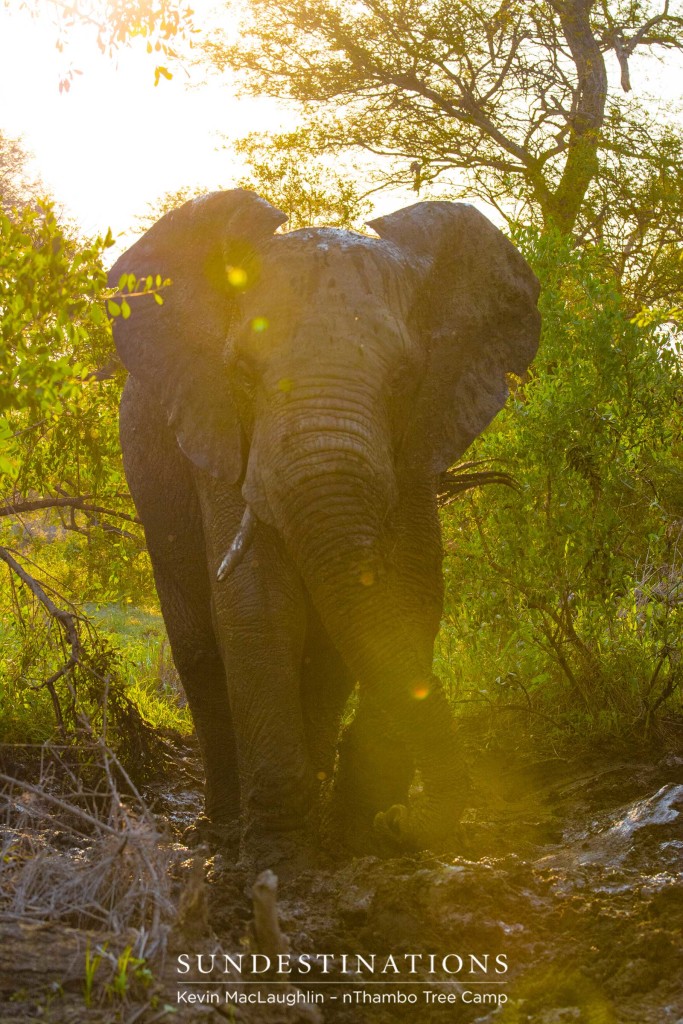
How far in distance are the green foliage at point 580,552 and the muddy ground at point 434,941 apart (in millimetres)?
1645

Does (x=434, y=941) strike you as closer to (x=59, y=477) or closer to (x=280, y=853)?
(x=280, y=853)

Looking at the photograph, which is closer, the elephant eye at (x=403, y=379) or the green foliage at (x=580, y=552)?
the elephant eye at (x=403, y=379)

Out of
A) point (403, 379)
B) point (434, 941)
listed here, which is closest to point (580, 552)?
point (403, 379)

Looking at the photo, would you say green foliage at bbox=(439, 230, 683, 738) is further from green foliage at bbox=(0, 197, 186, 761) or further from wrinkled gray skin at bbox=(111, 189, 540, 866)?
green foliage at bbox=(0, 197, 186, 761)

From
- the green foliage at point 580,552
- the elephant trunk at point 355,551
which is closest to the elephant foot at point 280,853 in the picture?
the elephant trunk at point 355,551

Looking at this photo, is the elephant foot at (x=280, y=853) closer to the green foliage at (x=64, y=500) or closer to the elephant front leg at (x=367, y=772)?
the elephant front leg at (x=367, y=772)

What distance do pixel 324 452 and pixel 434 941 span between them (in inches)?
75.5

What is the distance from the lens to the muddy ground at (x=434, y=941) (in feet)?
11.1

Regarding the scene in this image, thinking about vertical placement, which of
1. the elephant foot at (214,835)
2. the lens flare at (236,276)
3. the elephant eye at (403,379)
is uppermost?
the lens flare at (236,276)

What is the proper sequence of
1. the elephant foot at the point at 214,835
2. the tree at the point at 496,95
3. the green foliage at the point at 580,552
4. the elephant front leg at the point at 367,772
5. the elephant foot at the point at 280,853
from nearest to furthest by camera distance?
the elephant foot at the point at 280,853 < the elephant front leg at the point at 367,772 < the elephant foot at the point at 214,835 < the green foliage at the point at 580,552 < the tree at the point at 496,95

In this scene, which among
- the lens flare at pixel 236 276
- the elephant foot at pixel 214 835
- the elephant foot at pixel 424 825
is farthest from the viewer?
the elephant foot at pixel 214 835

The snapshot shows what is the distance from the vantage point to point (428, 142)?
62.4ft

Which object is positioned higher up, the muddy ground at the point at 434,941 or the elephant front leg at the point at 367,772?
the elephant front leg at the point at 367,772

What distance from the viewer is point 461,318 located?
667 cm
